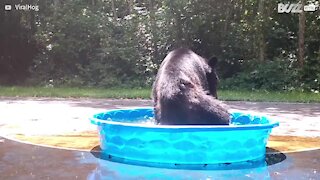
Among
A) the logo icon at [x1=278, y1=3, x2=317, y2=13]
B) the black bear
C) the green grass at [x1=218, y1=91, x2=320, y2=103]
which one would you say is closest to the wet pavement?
the black bear

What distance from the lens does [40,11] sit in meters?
18.4

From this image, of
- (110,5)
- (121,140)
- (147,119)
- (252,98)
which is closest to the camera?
(121,140)

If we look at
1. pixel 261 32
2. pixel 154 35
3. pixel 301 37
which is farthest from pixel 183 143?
pixel 154 35

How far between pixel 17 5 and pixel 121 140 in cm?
1473

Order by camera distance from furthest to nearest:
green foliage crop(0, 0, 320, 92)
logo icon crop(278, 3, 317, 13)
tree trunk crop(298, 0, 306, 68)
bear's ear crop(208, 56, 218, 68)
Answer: green foliage crop(0, 0, 320, 92) → tree trunk crop(298, 0, 306, 68) → logo icon crop(278, 3, 317, 13) → bear's ear crop(208, 56, 218, 68)

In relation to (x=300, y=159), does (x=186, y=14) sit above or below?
above

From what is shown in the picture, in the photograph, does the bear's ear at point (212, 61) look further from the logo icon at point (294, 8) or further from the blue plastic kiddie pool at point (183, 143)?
the logo icon at point (294, 8)

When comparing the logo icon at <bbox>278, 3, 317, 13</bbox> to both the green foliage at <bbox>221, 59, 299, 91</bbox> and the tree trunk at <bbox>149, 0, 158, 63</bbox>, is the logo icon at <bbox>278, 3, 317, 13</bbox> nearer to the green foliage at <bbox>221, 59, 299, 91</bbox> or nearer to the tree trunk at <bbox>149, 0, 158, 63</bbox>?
the green foliage at <bbox>221, 59, 299, 91</bbox>

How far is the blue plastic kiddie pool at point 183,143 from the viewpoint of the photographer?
4617 millimetres

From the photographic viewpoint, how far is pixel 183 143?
472cm

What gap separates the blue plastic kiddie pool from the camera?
4.62 m

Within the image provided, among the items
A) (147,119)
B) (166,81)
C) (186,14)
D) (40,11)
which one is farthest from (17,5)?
(166,81)

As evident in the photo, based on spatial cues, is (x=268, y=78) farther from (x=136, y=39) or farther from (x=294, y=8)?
(x=136, y=39)

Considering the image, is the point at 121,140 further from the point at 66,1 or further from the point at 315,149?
the point at 66,1
